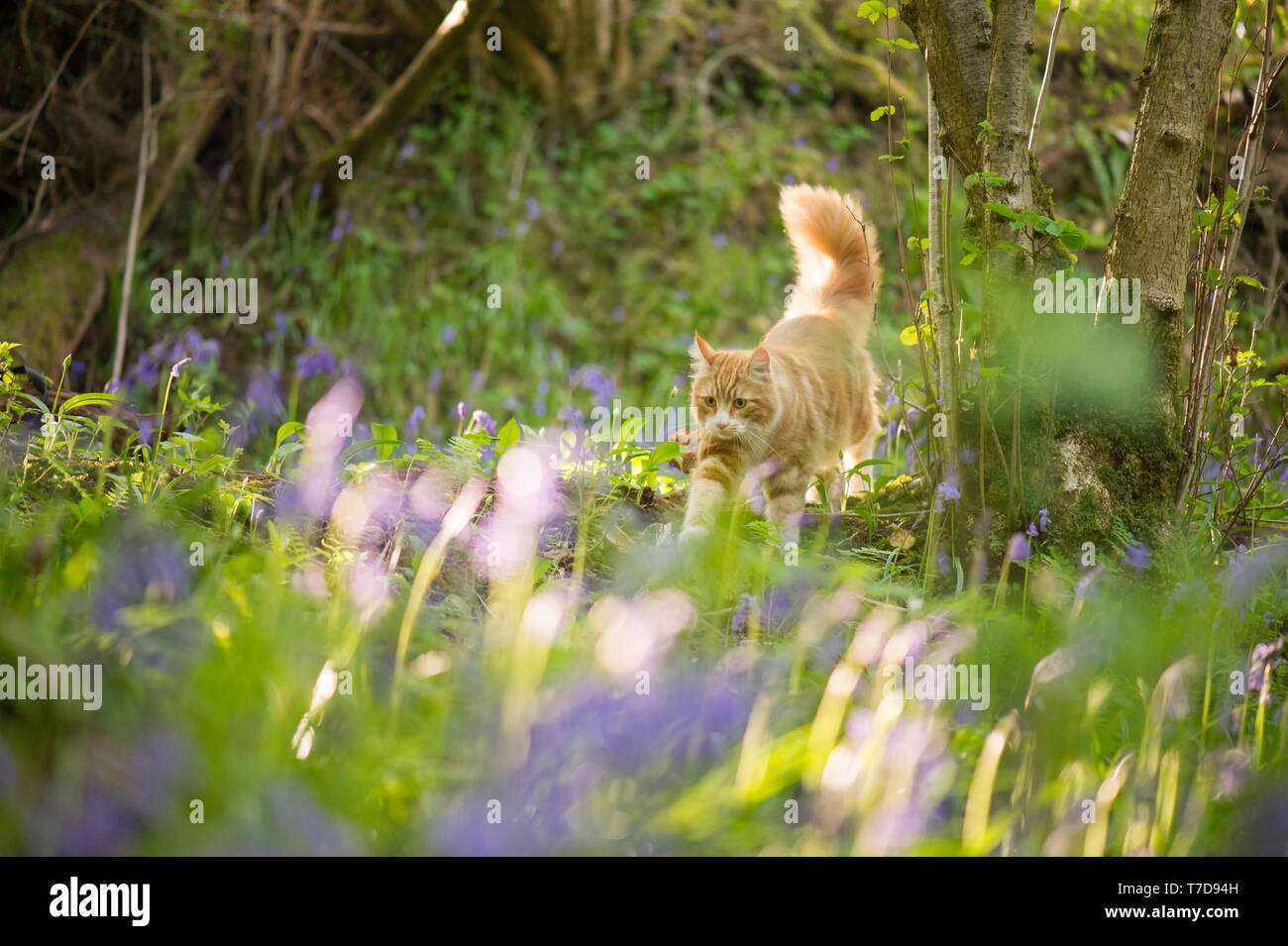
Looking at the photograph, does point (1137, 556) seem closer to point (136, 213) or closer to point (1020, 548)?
point (1020, 548)

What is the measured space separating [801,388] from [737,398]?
0.27 metres

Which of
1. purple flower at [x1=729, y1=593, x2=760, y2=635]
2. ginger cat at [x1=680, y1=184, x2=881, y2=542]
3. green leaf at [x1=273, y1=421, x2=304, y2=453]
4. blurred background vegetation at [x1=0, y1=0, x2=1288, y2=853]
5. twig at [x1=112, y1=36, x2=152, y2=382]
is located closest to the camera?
blurred background vegetation at [x1=0, y1=0, x2=1288, y2=853]

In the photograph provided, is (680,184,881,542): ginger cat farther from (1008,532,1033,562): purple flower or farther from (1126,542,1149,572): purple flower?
(1126,542,1149,572): purple flower

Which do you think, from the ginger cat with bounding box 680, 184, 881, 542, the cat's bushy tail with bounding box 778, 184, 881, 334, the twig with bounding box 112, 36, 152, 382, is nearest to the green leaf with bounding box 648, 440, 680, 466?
the ginger cat with bounding box 680, 184, 881, 542

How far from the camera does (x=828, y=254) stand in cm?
418

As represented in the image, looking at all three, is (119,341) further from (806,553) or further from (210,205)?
(806,553)

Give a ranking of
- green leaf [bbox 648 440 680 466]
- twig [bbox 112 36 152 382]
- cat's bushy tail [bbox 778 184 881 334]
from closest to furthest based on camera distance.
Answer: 1. green leaf [bbox 648 440 680 466]
2. cat's bushy tail [bbox 778 184 881 334]
3. twig [bbox 112 36 152 382]

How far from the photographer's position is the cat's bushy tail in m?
4.00

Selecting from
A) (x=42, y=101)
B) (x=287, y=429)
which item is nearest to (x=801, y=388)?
(x=287, y=429)

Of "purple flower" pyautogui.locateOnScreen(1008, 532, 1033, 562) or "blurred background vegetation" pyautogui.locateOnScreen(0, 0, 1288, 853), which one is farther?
"purple flower" pyautogui.locateOnScreen(1008, 532, 1033, 562)

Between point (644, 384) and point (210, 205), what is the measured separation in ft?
9.06

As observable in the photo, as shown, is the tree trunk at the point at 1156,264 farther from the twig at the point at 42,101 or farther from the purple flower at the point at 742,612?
the twig at the point at 42,101

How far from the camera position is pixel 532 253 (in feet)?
21.9

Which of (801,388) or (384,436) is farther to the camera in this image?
(801,388)
